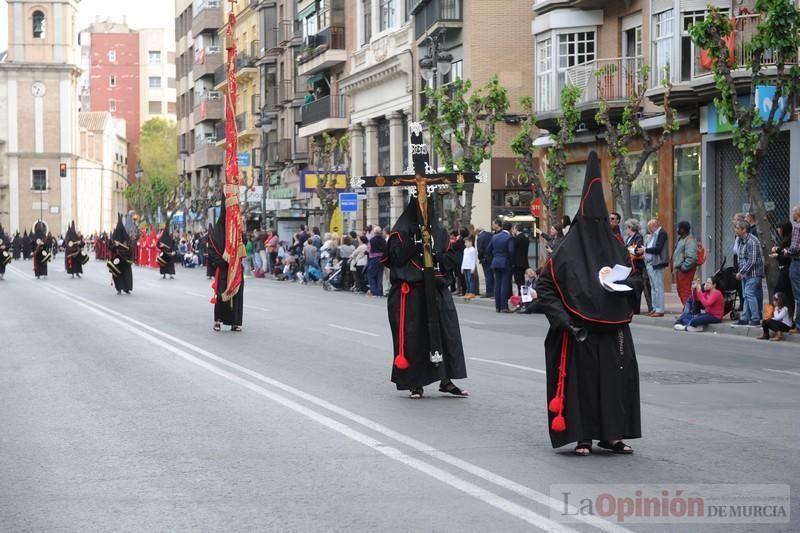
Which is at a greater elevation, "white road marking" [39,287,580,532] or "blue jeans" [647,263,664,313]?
"blue jeans" [647,263,664,313]

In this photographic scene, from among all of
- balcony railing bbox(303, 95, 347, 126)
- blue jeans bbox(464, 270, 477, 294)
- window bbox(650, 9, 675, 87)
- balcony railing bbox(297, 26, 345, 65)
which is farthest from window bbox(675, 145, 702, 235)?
balcony railing bbox(297, 26, 345, 65)

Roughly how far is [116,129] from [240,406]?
145324 millimetres

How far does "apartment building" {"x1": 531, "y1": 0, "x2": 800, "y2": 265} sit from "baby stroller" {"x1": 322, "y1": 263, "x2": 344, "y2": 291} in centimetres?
724

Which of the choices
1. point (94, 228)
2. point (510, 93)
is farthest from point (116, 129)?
point (510, 93)

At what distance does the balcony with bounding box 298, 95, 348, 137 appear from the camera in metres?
58.2

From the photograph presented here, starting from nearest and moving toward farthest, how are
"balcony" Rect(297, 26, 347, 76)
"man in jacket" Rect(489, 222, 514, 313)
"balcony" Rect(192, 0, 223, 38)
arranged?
"man in jacket" Rect(489, 222, 514, 313)
"balcony" Rect(297, 26, 347, 76)
"balcony" Rect(192, 0, 223, 38)

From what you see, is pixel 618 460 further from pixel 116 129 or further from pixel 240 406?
pixel 116 129

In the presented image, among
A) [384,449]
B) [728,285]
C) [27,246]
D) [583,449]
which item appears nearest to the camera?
[583,449]

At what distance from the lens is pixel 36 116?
11912cm

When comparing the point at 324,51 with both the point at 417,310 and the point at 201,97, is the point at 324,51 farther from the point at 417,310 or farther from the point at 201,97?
the point at 417,310

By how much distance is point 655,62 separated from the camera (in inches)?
1267

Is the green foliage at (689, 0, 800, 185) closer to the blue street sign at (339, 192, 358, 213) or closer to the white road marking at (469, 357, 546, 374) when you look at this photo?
the white road marking at (469, 357, 546, 374)

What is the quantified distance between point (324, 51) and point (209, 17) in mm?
29699

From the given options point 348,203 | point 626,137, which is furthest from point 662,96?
point 348,203
